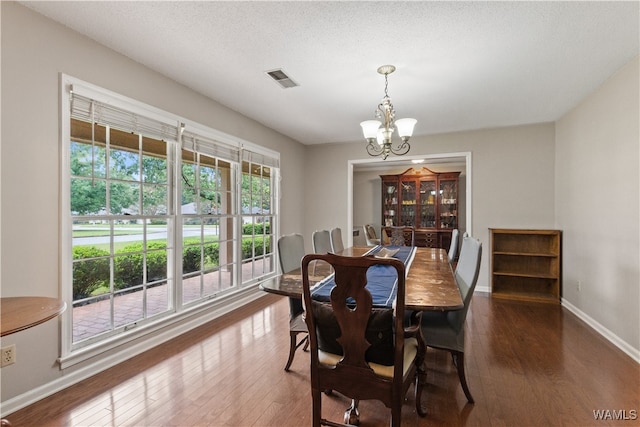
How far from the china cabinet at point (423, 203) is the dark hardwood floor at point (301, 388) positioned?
3891 millimetres

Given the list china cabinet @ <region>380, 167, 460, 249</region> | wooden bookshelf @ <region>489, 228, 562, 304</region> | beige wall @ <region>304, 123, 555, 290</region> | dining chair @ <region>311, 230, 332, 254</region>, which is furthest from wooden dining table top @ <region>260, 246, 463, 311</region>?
china cabinet @ <region>380, 167, 460, 249</region>

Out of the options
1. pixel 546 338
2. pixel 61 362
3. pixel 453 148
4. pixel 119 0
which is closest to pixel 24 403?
pixel 61 362

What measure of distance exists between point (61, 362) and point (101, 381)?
11.3 inches

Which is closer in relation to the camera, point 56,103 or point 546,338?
point 56,103

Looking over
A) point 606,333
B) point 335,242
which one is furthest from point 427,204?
point 606,333

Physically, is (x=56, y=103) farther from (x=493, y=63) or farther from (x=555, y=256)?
(x=555, y=256)

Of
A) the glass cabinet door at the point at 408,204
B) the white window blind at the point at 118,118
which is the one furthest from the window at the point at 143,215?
the glass cabinet door at the point at 408,204

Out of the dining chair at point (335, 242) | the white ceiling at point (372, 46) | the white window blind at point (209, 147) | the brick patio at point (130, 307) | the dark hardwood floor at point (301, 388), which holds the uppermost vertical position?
the white ceiling at point (372, 46)

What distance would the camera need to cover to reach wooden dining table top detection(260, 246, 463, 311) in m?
1.58

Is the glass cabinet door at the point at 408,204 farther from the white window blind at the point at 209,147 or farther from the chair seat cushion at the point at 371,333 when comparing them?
the chair seat cushion at the point at 371,333

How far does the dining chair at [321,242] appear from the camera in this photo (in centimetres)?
301

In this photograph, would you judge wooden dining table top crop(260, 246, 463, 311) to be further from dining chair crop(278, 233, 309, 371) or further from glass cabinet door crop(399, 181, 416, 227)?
glass cabinet door crop(399, 181, 416, 227)

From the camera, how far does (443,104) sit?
11.5 feet

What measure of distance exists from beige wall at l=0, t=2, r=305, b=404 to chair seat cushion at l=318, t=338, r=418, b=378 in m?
1.85
